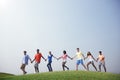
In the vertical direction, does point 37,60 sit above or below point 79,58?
above

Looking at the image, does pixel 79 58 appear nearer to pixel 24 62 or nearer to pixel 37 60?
pixel 37 60

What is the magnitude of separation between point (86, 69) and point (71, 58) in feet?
7.15

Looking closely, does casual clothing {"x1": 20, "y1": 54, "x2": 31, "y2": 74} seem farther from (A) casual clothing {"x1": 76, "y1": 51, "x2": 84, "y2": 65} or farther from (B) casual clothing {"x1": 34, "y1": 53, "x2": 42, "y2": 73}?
(A) casual clothing {"x1": 76, "y1": 51, "x2": 84, "y2": 65}

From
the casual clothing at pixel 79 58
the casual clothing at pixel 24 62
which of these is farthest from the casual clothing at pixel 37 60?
the casual clothing at pixel 79 58

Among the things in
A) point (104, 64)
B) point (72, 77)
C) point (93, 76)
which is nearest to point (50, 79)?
point (72, 77)

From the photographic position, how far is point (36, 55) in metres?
27.5

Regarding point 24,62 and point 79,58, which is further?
point 79,58

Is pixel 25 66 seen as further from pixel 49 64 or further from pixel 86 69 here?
pixel 86 69

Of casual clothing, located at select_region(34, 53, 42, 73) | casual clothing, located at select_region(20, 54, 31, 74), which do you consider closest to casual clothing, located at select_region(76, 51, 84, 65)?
casual clothing, located at select_region(34, 53, 42, 73)

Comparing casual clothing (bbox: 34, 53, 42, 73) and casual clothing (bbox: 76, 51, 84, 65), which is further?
casual clothing (bbox: 76, 51, 84, 65)

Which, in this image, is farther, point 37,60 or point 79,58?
point 79,58

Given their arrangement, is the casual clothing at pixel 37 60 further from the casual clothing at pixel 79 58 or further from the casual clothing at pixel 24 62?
the casual clothing at pixel 79 58

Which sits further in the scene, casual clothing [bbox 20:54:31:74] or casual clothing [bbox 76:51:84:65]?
casual clothing [bbox 76:51:84:65]

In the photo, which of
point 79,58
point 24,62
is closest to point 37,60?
point 24,62
